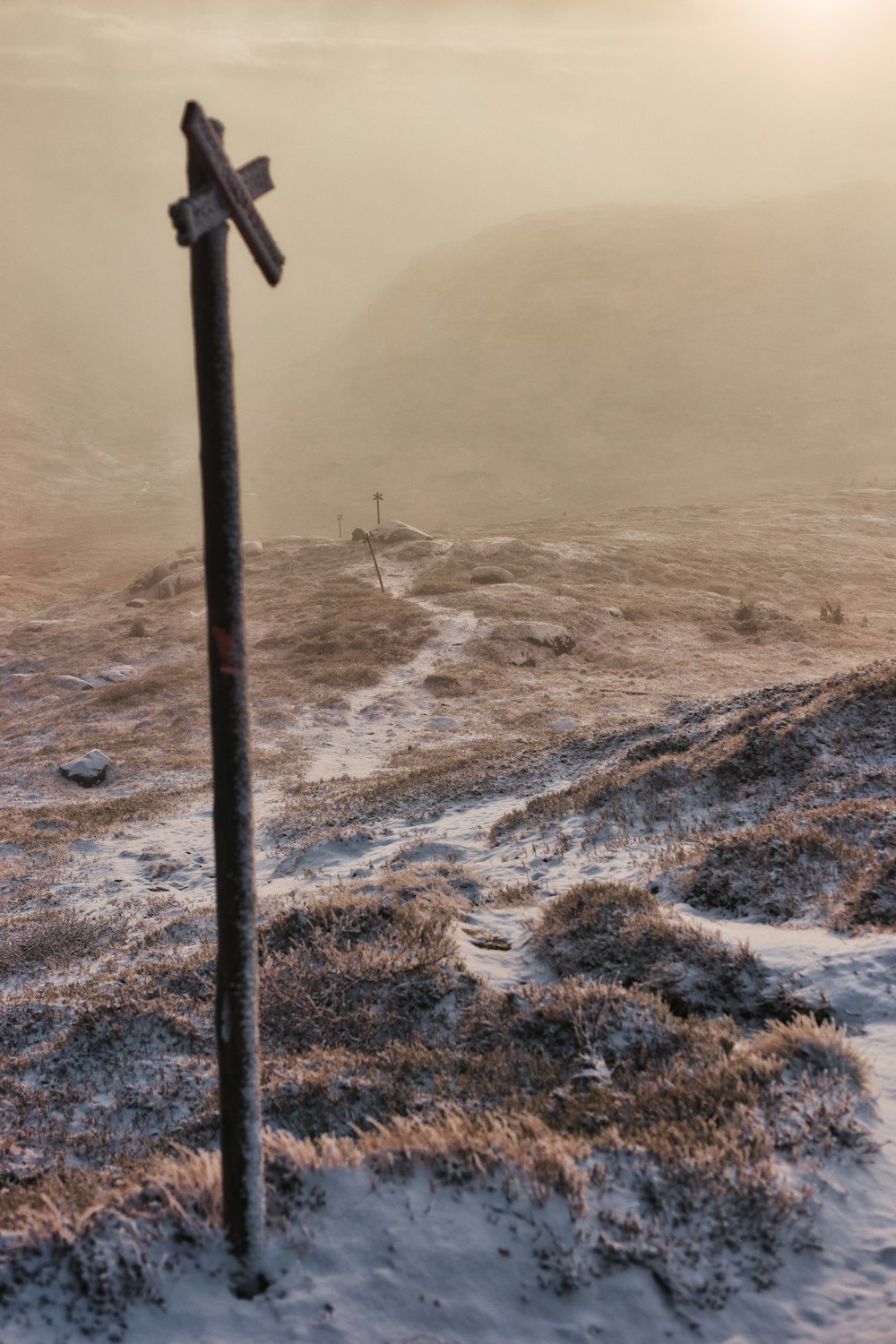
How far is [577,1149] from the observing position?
470 centimetres

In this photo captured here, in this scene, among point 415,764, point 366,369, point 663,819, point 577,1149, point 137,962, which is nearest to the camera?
point 577,1149

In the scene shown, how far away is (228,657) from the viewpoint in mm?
3717

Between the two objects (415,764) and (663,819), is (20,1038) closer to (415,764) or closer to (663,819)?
(663,819)

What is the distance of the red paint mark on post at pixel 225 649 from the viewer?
3.69m

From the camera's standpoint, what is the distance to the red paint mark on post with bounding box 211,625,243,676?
3691 millimetres

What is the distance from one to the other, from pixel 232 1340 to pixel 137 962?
8.12 metres

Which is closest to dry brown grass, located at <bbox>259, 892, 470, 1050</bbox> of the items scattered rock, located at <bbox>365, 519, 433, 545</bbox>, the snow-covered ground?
the snow-covered ground

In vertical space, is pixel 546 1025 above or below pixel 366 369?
below

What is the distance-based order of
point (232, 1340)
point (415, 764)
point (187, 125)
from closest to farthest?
point (187, 125) < point (232, 1340) < point (415, 764)


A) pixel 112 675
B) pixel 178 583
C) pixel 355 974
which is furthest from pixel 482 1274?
pixel 178 583

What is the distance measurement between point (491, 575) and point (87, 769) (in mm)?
30766

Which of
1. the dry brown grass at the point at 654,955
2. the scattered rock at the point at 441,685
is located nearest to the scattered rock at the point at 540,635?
the scattered rock at the point at 441,685

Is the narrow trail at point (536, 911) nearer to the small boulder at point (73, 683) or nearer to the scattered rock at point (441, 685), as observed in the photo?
the scattered rock at point (441, 685)

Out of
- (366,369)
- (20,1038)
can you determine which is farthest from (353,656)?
(366,369)
